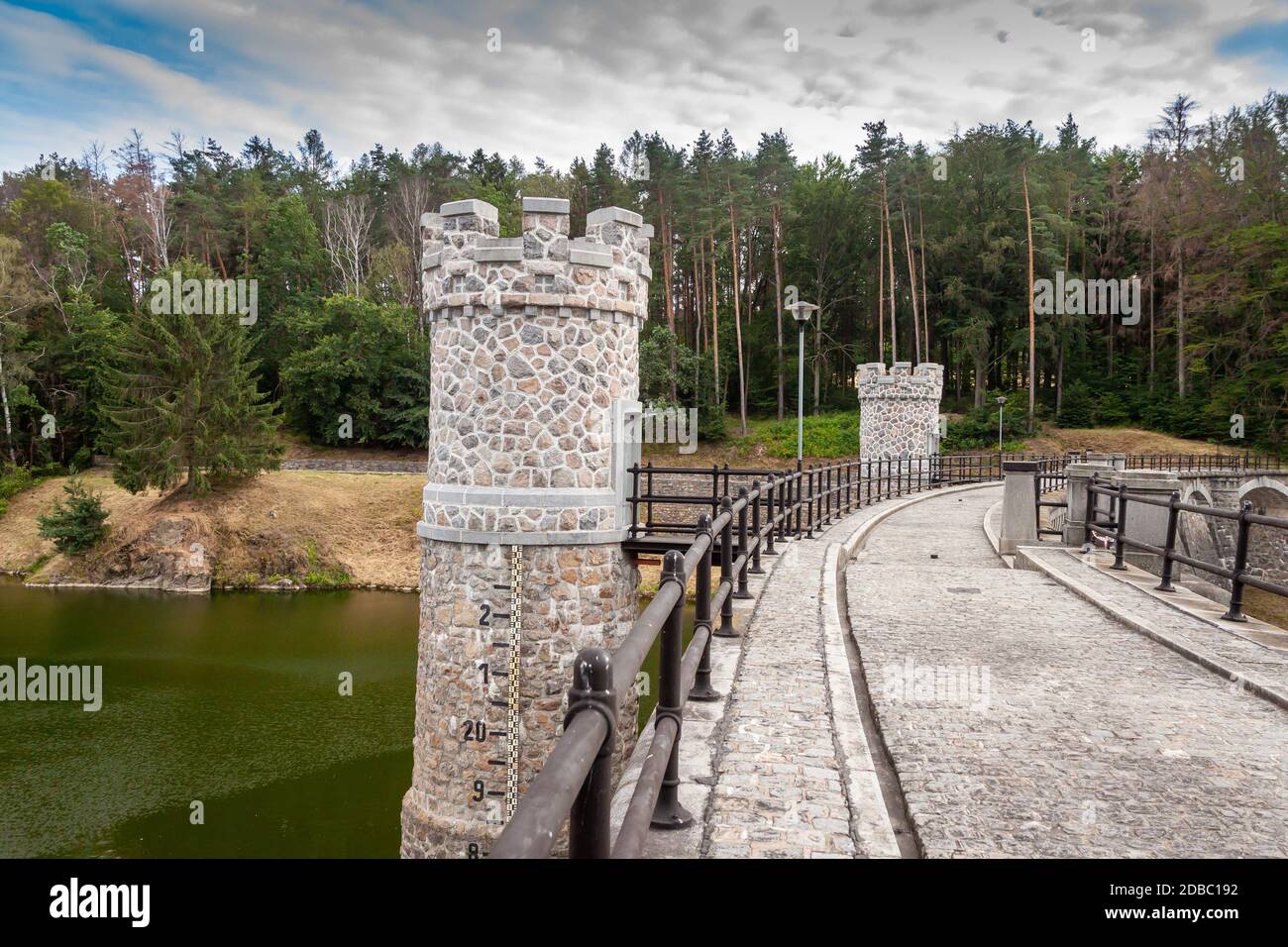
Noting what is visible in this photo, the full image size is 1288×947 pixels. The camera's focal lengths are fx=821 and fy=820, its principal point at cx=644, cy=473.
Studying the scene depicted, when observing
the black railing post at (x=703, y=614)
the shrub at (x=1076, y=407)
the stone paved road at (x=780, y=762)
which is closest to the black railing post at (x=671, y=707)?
the stone paved road at (x=780, y=762)

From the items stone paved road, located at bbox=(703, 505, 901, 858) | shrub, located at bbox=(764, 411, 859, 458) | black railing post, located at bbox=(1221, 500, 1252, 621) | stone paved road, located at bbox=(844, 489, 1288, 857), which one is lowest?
stone paved road, located at bbox=(844, 489, 1288, 857)

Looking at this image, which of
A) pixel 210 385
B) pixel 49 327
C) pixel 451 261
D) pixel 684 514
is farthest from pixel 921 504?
pixel 49 327

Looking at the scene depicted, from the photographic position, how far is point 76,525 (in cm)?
2802

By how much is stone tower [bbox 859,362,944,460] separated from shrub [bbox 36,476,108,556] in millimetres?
27836

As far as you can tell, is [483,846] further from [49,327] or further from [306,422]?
[49,327]

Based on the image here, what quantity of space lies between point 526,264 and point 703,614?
21.0ft

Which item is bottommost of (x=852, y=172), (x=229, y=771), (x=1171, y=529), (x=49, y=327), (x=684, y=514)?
(x=229, y=771)

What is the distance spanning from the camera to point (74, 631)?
2145 centimetres

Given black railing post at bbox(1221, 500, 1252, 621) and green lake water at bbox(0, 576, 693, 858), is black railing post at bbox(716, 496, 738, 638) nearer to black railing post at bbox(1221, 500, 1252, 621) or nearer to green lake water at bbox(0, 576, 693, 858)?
black railing post at bbox(1221, 500, 1252, 621)

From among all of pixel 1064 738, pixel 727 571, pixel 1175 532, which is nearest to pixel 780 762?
pixel 1064 738

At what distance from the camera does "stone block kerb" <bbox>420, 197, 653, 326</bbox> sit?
9680 mm

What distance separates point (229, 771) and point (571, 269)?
992 centimetres

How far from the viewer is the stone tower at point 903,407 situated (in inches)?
1203

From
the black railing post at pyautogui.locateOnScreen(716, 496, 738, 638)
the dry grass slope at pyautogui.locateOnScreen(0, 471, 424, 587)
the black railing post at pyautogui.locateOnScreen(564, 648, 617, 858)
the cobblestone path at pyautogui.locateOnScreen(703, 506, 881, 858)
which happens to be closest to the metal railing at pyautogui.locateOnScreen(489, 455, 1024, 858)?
the black railing post at pyautogui.locateOnScreen(564, 648, 617, 858)
